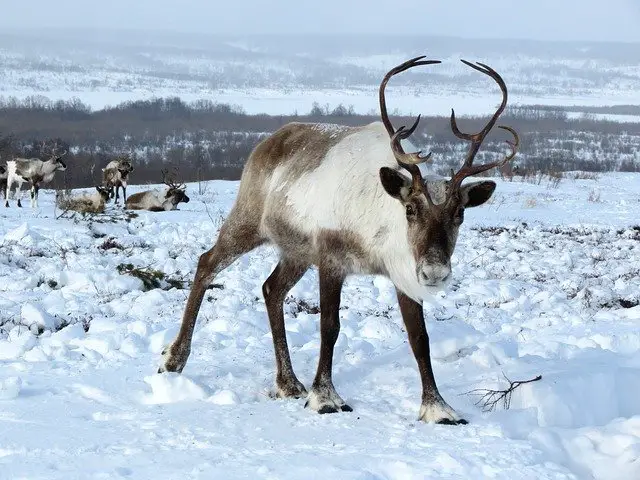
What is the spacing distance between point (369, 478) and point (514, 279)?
6505mm

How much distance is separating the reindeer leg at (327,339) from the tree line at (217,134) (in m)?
42.2

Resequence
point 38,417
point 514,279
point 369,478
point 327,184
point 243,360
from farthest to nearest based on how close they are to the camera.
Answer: point 514,279
point 243,360
point 327,184
point 38,417
point 369,478

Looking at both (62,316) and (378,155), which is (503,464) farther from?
(62,316)

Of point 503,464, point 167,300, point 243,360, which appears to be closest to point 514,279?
point 167,300

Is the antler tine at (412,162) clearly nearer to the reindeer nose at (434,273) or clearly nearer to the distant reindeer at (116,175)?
the reindeer nose at (434,273)

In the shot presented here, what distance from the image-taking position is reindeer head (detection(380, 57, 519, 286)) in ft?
12.6

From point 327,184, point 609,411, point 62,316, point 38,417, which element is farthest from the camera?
point 62,316

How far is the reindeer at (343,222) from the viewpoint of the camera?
4.04 m

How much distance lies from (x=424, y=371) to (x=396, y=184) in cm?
109

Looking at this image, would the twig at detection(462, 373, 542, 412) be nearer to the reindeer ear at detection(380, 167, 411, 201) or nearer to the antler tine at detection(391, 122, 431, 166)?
the reindeer ear at detection(380, 167, 411, 201)

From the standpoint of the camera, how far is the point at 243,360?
17.5ft

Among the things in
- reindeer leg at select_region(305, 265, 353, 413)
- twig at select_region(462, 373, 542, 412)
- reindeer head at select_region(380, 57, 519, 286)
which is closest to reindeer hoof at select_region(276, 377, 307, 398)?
reindeer leg at select_region(305, 265, 353, 413)

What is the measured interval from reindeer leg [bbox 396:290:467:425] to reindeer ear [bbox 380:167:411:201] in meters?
0.65

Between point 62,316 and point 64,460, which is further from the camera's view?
point 62,316
